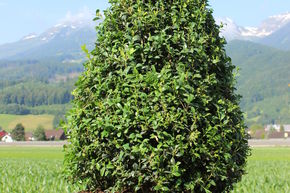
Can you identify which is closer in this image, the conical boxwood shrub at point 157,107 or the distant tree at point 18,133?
the conical boxwood shrub at point 157,107

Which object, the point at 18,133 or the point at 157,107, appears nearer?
the point at 157,107

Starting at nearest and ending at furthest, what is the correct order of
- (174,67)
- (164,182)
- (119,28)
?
(164,182), (174,67), (119,28)

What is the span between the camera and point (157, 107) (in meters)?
6.65

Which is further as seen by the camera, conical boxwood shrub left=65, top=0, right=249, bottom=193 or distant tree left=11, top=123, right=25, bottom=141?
distant tree left=11, top=123, right=25, bottom=141

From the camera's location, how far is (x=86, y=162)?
7.26 m

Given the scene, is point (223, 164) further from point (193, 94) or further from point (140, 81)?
point (140, 81)

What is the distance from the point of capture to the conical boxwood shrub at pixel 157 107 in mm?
6680

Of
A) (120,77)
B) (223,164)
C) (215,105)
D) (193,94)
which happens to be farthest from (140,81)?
(223,164)

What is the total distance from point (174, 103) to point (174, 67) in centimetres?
73

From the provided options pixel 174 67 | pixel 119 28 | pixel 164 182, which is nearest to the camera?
pixel 164 182

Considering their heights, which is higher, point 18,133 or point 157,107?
point 18,133

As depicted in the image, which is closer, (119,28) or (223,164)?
(223,164)

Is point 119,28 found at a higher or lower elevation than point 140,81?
higher

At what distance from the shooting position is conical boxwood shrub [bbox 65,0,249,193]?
21.9ft
